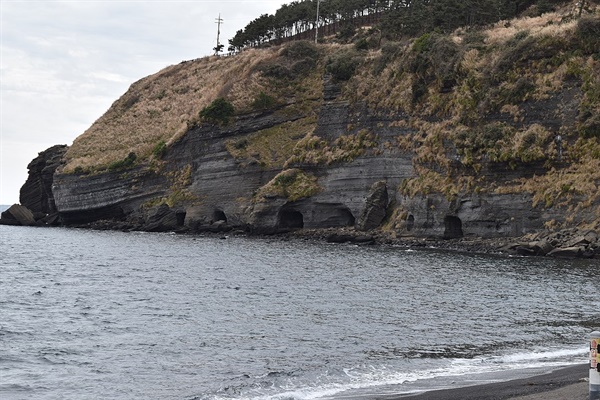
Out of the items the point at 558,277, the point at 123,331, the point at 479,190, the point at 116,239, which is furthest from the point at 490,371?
the point at 116,239

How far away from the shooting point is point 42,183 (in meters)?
123

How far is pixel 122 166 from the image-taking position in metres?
108

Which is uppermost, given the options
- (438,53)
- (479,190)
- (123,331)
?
(438,53)

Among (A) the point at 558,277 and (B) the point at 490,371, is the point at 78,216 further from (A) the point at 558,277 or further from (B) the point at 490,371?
(B) the point at 490,371

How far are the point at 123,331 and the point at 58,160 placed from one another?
9873 cm

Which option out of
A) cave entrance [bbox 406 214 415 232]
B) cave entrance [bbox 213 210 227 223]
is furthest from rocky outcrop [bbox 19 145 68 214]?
cave entrance [bbox 406 214 415 232]

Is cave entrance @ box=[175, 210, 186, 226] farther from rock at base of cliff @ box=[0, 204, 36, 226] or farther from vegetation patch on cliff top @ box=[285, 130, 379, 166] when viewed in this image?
rock at base of cliff @ box=[0, 204, 36, 226]

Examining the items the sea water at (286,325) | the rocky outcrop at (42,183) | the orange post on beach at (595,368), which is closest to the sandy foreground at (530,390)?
the orange post on beach at (595,368)

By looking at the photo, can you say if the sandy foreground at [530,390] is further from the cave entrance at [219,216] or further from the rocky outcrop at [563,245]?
the cave entrance at [219,216]

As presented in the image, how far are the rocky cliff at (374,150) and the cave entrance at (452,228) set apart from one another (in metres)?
0.13

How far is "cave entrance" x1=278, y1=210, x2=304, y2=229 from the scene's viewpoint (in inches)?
3477

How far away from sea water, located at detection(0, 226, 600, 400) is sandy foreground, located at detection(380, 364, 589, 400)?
1.19 meters

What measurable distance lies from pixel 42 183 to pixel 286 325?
99.7 meters

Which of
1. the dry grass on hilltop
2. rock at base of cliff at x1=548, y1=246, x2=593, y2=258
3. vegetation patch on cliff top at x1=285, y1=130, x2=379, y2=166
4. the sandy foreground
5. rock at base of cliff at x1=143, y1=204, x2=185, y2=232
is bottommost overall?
the sandy foreground
